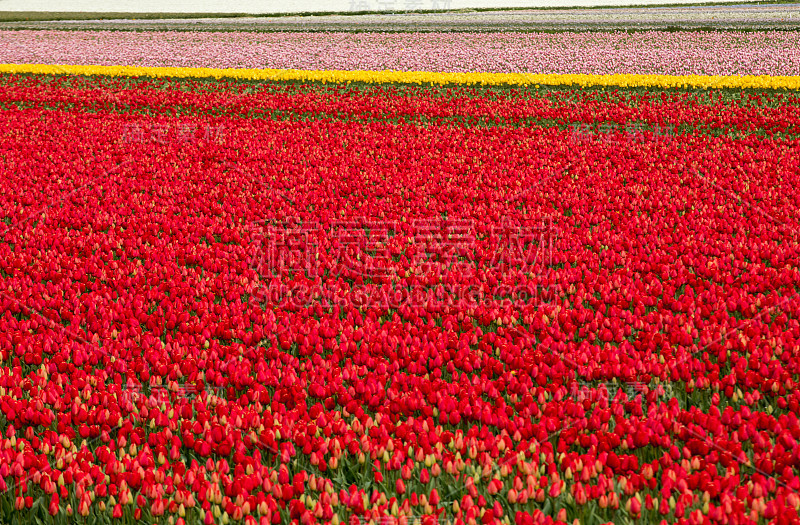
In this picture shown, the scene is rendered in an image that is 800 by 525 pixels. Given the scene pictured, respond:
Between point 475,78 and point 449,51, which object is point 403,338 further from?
point 449,51

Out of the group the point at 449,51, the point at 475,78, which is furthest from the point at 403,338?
the point at 449,51

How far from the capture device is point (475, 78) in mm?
22391

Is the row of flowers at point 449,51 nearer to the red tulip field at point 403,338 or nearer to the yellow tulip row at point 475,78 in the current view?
the yellow tulip row at point 475,78

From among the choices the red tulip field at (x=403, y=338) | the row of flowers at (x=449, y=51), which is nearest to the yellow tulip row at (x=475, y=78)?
the row of flowers at (x=449, y=51)

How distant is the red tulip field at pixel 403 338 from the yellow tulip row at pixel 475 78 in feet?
28.9

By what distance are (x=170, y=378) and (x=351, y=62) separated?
26.2 meters

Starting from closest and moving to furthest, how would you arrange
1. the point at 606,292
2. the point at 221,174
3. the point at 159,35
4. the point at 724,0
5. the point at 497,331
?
the point at 497,331
the point at 606,292
the point at 221,174
the point at 159,35
the point at 724,0

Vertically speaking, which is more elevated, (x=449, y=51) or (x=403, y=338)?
(x=449, y=51)

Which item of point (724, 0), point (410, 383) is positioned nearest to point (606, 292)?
point (410, 383)

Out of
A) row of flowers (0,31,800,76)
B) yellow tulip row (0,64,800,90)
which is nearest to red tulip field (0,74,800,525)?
yellow tulip row (0,64,800,90)

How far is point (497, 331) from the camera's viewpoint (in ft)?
18.0

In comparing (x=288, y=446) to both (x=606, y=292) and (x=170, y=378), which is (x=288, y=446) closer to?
(x=170, y=378)

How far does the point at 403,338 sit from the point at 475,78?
61.1 ft

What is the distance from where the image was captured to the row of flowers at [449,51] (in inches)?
1047
